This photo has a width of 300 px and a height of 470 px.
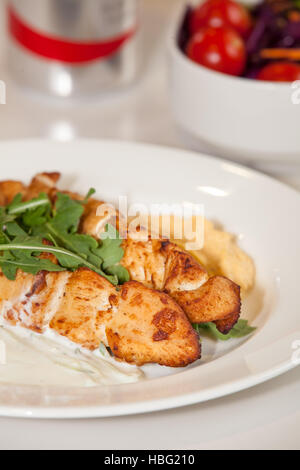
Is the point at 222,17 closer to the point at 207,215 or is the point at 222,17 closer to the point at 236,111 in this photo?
the point at 236,111

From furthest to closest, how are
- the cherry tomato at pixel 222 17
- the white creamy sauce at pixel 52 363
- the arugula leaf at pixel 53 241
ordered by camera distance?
→ the cherry tomato at pixel 222 17
the arugula leaf at pixel 53 241
the white creamy sauce at pixel 52 363

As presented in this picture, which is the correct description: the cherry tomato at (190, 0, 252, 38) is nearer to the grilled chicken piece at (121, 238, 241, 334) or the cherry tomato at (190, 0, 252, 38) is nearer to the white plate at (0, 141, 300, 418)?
the white plate at (0, 141, 300, 418)

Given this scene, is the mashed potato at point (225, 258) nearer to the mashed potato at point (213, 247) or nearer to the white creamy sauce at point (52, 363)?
the mashed potato at point (213, 247)

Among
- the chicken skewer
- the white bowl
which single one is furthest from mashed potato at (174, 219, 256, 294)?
the white bowl

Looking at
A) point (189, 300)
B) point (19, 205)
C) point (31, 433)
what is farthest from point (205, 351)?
point (19, 205)

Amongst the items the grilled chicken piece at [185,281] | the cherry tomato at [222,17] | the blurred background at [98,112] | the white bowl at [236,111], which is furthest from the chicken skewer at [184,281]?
the cherry tomato at [222,17]
